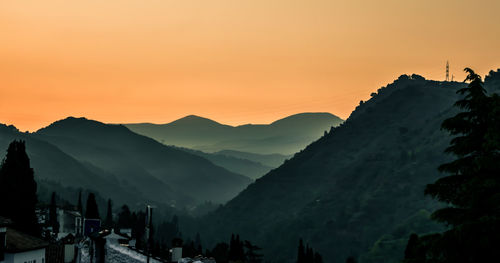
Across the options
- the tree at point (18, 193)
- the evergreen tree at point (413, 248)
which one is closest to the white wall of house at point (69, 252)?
the evergreen tree at point (413, 248)

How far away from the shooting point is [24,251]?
5916cm

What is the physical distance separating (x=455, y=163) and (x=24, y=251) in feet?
122

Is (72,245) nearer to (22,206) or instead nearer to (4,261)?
(4,261)

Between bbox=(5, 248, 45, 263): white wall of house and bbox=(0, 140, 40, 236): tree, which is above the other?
bbox=(0, 140, 40, 236): tree

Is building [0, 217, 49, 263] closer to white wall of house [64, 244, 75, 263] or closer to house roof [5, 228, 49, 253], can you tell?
house roof [5, 228, 49, 253]

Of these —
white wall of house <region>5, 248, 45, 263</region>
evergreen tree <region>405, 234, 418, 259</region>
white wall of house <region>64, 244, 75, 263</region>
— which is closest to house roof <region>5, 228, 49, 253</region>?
white wall of house <region>5, 248, 45, 263</region>

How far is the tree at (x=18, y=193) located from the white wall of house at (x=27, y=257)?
23587 mm

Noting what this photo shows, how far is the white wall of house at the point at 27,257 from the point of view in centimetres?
5656

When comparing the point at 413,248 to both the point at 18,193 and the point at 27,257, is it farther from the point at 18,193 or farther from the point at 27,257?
the point at 18,193

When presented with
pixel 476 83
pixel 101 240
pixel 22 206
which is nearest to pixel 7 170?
pixel 22 206

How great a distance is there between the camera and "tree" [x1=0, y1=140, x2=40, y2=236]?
89.8 meters

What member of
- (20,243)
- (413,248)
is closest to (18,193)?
(20,243)

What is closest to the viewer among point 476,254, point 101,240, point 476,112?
point 476,254

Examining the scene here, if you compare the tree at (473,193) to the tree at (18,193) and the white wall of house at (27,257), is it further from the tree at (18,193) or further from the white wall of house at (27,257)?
the tree at (18,193)
